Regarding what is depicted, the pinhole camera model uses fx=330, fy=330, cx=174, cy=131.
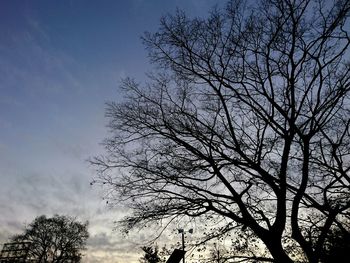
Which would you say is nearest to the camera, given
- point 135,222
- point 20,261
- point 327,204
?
point 327,204

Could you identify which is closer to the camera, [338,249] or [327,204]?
[327,204]

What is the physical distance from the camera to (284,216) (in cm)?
1016

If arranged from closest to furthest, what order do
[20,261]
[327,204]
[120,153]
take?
[327,204]
[120,153]
[20,261]

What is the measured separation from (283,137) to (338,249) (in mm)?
4983

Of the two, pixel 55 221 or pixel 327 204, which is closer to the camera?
pixel 327 204

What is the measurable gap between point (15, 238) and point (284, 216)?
4681 cm

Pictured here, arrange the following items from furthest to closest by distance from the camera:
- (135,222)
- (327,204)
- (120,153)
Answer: (120,153) → (135,222) → (327,204)

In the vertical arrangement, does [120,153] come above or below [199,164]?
above

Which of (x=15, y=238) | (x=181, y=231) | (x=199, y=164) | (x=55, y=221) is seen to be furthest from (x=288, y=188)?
(x=15, y=238)

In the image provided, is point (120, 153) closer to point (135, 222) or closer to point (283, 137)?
point (135, 222)

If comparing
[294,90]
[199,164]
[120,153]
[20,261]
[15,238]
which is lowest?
[199,164]

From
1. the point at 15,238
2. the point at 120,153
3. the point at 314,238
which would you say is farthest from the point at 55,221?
the point at 314,238

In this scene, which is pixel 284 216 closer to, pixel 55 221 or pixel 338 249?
pixel 338 249

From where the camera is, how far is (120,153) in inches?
476
